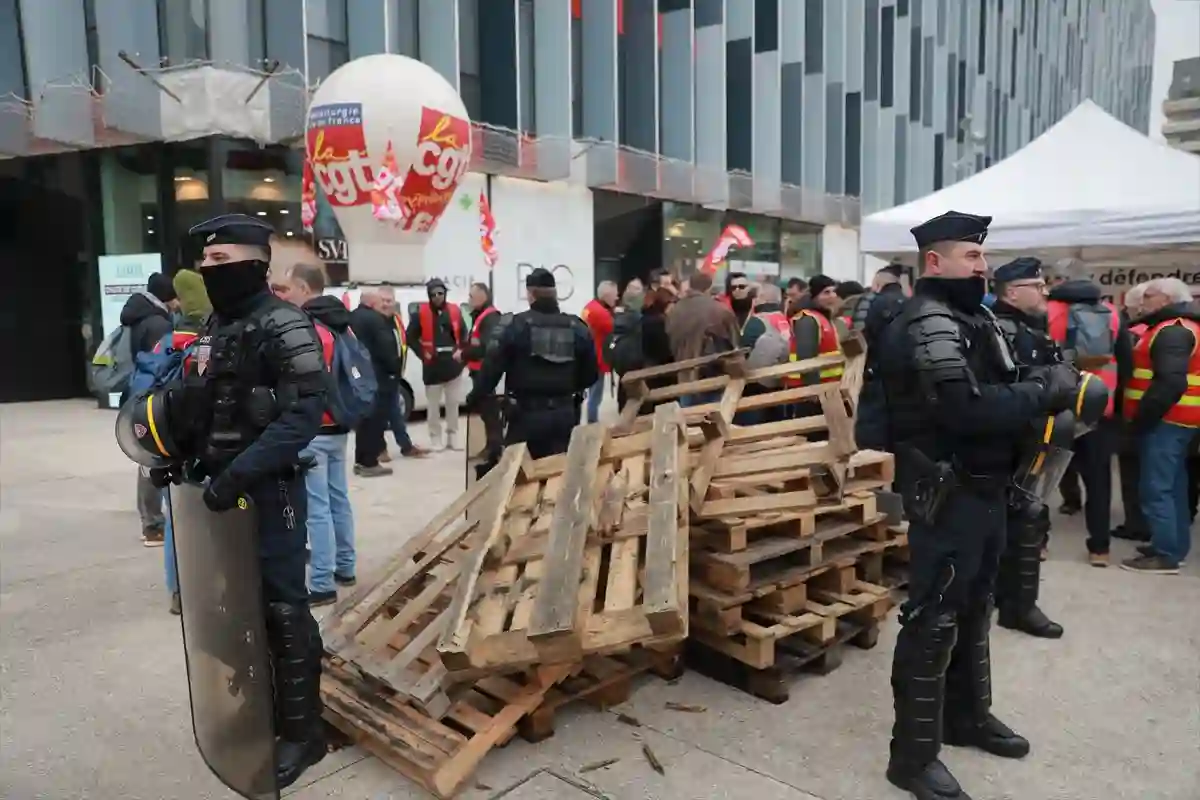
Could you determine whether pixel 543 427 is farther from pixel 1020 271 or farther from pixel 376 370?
pixel 376 370

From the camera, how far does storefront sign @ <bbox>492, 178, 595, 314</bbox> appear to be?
56.0 ft

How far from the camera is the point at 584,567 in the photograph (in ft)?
11.8

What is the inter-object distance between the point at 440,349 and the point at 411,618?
5.76m

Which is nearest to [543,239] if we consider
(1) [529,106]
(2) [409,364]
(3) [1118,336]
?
(1) [529,106]

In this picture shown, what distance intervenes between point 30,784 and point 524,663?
188 cm

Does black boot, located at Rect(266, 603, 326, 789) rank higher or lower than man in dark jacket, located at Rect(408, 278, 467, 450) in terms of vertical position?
lower

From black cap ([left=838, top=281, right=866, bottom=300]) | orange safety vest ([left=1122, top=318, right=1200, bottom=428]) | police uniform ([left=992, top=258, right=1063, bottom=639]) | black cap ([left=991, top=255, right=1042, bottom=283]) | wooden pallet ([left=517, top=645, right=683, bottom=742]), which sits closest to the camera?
wooden pallet ([left=517, top=645, right=683, bottom=742])

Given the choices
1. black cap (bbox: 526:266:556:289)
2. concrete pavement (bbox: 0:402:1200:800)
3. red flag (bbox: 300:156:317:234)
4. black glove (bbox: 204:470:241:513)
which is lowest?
concrete pavement (bbox: 0:402:1200:800)

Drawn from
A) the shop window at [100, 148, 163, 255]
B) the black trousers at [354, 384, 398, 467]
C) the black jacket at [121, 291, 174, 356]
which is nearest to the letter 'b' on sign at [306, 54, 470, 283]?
the shop window at [100, 148, 163, 255]

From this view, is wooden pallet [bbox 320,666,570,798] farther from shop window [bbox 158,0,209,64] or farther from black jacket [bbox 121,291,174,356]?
shop window [bbox 158,0,209,64]

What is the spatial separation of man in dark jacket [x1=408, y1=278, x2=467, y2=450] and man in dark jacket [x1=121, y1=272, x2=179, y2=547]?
3.02 meters

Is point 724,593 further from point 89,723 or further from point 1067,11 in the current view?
point 1067,11

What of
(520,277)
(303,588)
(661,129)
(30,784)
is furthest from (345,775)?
(661,129)

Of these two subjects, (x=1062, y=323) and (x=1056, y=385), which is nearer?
(x=1056, y=385)
